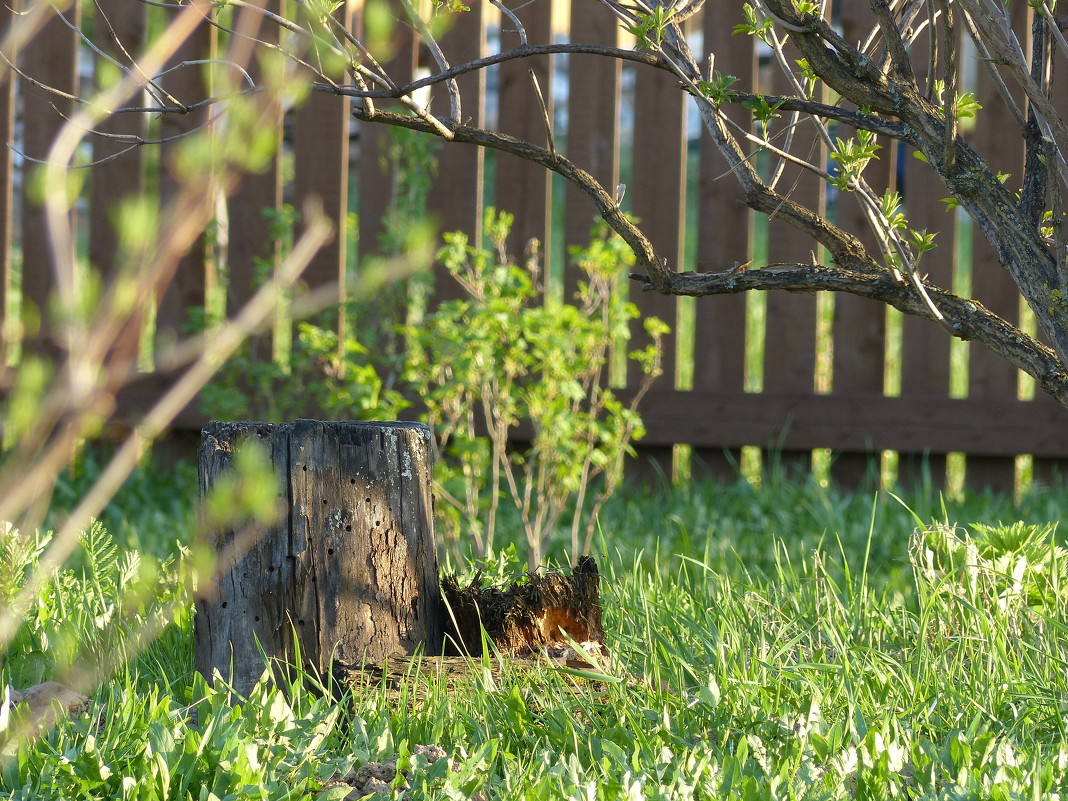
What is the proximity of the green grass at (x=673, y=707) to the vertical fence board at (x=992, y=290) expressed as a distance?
1.83 metres

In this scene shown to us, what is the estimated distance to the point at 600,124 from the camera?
417 cm

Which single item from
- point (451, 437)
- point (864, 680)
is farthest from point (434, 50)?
point (451, 437)

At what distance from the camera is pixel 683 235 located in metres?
4.23

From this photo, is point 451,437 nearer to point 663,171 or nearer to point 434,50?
point 663,171

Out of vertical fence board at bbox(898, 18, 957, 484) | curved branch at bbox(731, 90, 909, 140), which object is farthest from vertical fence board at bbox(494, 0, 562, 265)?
curved branch at bbox(731, 90, 909, 140)

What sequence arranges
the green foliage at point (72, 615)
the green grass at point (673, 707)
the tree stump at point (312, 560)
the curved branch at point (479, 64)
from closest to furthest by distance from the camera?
the green grass at point (673, 707), the curved branch at point (479, 64), the tree stump at point (312, 560), the green foliage at point (72, 615)

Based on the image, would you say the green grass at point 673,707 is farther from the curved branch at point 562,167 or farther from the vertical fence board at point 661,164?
the vertical fence board at point 661,164

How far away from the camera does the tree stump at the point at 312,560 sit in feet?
6.66

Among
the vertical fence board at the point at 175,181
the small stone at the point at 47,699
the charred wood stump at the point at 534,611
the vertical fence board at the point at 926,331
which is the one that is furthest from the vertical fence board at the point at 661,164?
the small stone at the point at 47,699

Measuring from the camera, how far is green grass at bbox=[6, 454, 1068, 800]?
5.15 feet

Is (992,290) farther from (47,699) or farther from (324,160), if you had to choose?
(47,699)

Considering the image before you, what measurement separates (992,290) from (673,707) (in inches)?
117

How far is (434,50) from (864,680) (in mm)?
1372

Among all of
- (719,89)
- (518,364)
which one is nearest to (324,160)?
(518,364)
